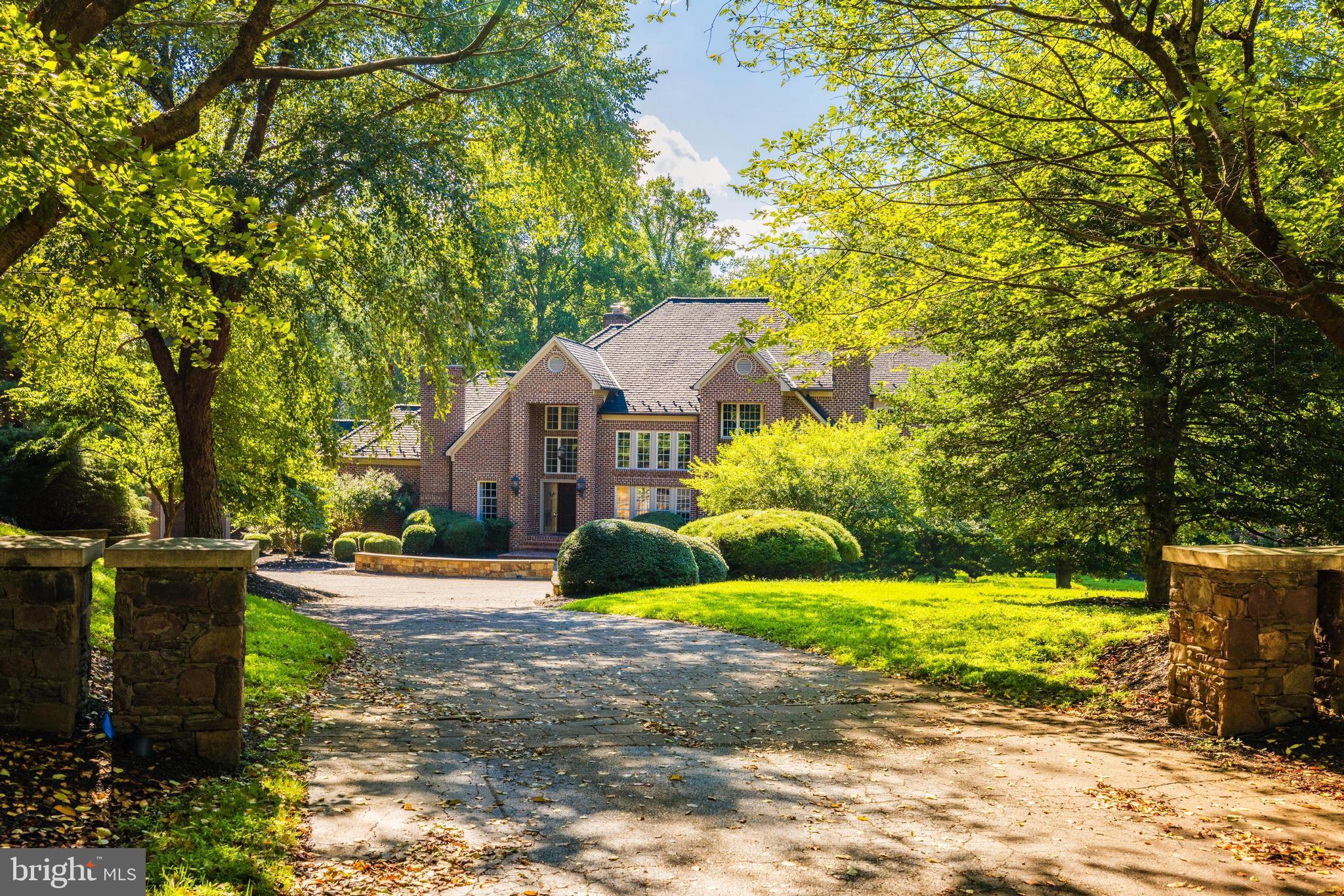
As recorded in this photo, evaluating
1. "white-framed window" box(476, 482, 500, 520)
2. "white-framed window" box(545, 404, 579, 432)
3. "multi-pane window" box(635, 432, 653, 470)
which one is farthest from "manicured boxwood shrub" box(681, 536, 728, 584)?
"white-framed window" box(476, 482, 500, 520)

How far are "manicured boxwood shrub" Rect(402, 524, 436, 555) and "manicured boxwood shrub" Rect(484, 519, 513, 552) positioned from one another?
2456 millimetres

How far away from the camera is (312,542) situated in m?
35.1

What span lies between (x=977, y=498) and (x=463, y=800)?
32.2 ft

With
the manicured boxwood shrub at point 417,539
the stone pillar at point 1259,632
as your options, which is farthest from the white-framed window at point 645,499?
the stone pillar at point 1259,632

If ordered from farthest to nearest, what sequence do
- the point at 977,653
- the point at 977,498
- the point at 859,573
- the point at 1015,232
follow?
1. the point at 859,573
2. the point at 977,498
3. the point at 977,653
4. the point at 1015,232

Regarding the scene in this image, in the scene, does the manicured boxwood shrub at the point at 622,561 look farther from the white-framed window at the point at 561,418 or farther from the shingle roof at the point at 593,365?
the white-framed window at the point at 561,418

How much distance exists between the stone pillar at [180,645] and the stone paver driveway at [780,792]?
0.76m

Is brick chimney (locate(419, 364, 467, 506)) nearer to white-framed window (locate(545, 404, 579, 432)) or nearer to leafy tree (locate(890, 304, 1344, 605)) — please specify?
white-framed window (locate(545, 404, 579, 432))

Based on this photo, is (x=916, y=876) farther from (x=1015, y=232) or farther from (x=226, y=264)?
(x=1015, y=232)

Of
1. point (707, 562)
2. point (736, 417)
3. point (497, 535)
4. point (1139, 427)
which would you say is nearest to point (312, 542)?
point (497, 535)

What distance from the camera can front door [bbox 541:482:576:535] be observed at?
38.0 m

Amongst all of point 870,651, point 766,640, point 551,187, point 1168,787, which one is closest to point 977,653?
point 870,651

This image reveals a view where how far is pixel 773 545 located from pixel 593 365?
63.4 ft

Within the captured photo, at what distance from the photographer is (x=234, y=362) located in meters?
15.1
